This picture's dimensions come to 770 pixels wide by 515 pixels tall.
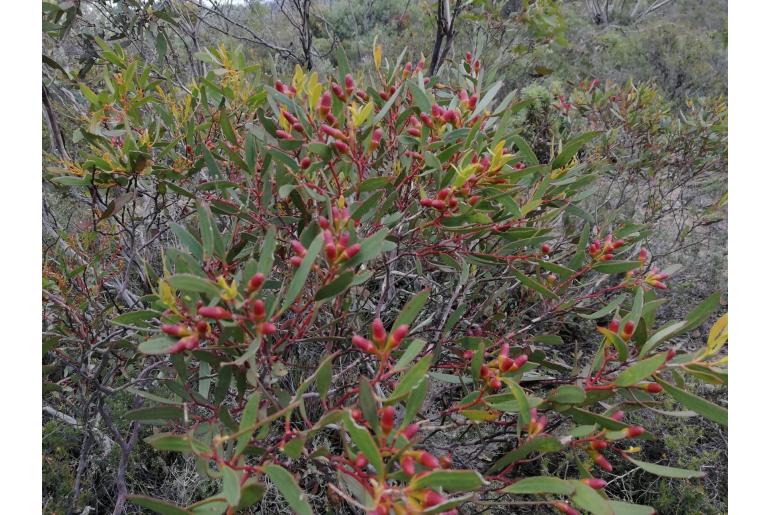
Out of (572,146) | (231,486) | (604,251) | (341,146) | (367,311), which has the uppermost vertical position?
(572,146)

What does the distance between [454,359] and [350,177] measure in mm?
791

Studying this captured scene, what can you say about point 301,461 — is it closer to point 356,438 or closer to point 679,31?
point 356,438

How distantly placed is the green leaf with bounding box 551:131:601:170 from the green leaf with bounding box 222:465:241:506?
42.0 inches

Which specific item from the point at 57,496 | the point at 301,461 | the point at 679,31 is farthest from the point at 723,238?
the point at 679,31

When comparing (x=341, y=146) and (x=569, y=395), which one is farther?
(x=341, y=146)

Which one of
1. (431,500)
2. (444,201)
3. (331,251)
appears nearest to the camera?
(431,500)

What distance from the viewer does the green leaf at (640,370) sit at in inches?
30.9

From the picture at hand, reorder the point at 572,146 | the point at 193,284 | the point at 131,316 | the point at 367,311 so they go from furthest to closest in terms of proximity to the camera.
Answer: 1. the point at 367,311
2. the point at 572,146
3. the point at 131,316
4. the point at 193,284

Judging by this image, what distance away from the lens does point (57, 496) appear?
1896 millimetres

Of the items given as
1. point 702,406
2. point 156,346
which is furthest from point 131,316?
point 702,406

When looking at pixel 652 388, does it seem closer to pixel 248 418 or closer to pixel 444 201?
pixel 444 201

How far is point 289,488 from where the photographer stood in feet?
2.17

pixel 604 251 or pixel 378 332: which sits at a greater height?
pixel 604 251

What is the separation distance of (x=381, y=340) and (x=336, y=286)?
0.41ft
